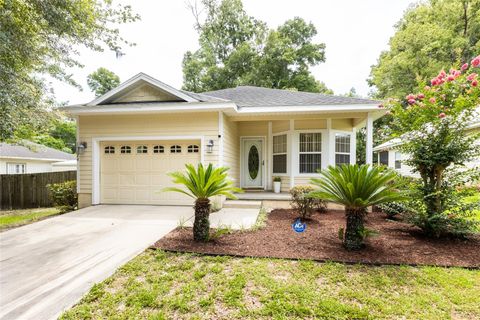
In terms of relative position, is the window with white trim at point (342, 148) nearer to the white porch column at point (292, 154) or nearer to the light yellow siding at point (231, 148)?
the white porch column at point (292, 154)

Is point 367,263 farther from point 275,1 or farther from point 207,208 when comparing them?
point 275,1

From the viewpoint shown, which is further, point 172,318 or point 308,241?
point 308,241

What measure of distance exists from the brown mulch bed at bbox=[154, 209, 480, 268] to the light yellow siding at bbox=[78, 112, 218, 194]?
3.18m

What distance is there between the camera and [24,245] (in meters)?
4.09

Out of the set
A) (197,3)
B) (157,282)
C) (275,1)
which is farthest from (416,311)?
(197,3)

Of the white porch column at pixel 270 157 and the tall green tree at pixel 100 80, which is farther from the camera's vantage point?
the tall green tree at pixel 100 80

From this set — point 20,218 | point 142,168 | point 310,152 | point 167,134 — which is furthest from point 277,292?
point 20,218

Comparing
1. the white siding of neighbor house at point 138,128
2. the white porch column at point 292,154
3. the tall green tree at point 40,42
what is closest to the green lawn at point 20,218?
the white siding of neighbor house at point 138,128

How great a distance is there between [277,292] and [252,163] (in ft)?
22.5

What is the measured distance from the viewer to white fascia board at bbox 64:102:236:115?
6.63 m

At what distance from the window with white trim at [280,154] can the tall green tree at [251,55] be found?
13807mm

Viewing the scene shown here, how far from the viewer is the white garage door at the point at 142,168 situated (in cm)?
736

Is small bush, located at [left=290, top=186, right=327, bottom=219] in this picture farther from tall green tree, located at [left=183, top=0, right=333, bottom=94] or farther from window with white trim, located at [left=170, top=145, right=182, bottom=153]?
tall green tree, located at [left=183, top=0, right=333, bottom=94]

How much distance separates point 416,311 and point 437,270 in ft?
3.66
